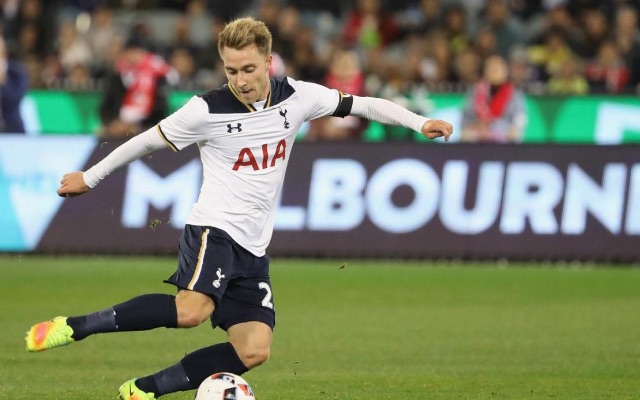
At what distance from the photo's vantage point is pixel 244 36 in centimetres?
699

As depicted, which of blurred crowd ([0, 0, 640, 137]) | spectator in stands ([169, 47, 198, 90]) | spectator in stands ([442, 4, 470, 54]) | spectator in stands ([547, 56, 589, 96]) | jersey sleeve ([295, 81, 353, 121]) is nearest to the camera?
jersey sleeve ([295, 81, 353, 121])

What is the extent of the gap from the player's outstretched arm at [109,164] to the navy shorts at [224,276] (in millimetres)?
492

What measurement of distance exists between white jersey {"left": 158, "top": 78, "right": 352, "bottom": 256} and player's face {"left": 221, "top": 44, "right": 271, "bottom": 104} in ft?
0.37

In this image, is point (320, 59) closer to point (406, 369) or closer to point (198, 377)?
point (406, 369)

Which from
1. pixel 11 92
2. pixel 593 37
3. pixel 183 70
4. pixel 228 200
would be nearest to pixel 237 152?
pixel 228 200

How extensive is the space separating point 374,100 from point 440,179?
328 inches

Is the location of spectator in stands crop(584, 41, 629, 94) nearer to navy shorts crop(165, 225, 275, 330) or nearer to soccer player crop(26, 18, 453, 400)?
soccer player crop(26, 18, 453, 400)

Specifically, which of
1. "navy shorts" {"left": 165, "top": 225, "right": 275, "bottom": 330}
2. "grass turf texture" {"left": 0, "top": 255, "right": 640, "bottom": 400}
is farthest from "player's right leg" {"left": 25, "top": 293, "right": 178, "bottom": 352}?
"grass turf texture" {"left": 0, "top": 255, "right": 640, "bottom": 400}

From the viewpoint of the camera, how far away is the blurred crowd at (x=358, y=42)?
794 inches

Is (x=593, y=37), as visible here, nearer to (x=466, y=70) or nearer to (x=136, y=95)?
(x=466, y=70)

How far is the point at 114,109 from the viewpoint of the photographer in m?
19.4

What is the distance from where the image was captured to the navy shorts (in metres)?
7.02

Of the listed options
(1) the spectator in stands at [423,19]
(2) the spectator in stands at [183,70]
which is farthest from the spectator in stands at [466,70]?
(2) the spectator in stands at [183,70]

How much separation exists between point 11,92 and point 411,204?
6.02 meters
